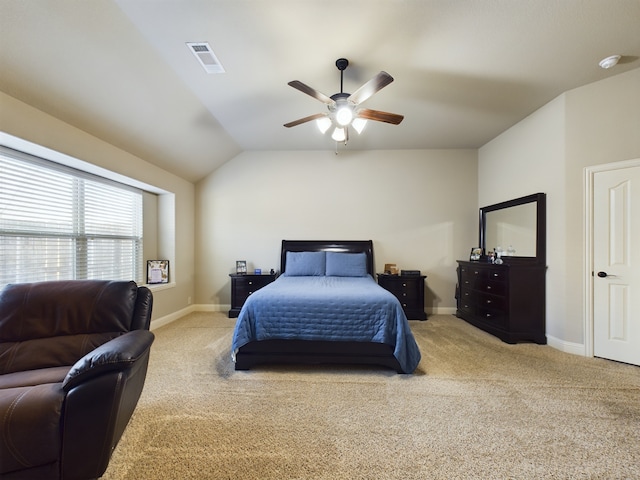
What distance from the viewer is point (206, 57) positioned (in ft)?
7.43

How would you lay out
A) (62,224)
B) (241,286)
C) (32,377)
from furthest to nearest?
(241,286), (62,224), (32,377)

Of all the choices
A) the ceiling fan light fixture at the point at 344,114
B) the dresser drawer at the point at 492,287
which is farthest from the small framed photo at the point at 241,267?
the dresser drawer at the point at 492,287

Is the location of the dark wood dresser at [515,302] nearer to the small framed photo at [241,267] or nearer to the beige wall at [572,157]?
the beige wall at [572,157]

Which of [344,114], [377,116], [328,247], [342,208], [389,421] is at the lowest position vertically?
[389,421]

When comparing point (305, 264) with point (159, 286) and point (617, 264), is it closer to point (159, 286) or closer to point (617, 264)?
point (159, 286)

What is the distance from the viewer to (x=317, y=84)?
2.68 m

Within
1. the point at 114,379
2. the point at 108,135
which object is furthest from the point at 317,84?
the point at 114,379

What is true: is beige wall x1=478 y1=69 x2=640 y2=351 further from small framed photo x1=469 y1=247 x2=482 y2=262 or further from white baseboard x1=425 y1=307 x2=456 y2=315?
white baseboard x1=425 y1=307 x2=456 y2=315

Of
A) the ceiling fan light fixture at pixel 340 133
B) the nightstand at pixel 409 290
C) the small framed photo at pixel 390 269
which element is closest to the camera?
the ceiling fan light fixture at pixel 340 133

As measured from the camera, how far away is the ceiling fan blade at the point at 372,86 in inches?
75.3

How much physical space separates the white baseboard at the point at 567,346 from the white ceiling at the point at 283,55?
2850mm

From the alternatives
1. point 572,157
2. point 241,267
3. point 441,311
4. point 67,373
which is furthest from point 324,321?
point 572,157

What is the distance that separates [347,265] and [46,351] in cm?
325

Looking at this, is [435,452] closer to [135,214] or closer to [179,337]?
[179,337]
